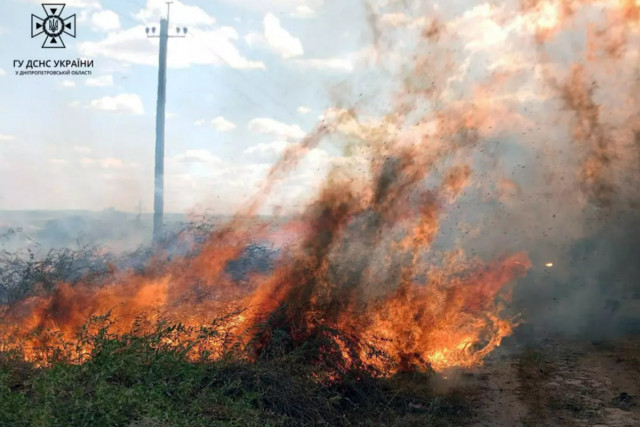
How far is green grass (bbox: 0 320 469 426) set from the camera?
26.1ft

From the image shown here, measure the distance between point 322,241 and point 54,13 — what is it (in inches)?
445

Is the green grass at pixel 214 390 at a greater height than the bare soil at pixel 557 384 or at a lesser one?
greater

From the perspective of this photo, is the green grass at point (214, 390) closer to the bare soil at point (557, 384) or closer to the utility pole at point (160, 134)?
the bare soil at point (557, 384)

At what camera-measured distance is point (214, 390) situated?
9.56 meters

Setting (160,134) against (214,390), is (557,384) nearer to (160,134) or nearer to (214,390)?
(214,390)

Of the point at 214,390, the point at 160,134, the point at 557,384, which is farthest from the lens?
the point at 160,134

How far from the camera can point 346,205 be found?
14.3m

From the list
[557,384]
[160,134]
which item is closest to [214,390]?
[557,384]

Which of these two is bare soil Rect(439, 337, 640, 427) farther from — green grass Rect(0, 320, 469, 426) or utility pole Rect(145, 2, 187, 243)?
utility pole Rect(145, 2, 187, 243)

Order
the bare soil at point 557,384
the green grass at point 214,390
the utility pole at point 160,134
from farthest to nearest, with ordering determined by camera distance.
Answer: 1. the utility pole at point 160,134
2. the bare soil at point 557,384
3. the green grass at point 214,390

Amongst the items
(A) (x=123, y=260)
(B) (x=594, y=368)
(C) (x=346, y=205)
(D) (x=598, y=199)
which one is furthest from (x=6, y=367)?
(D) (x=598, y=199)

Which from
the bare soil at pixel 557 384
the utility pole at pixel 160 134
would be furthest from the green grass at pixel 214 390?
the utility pole at pixel 160 134

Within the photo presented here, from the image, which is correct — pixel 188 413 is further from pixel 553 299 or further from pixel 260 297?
pixel 553 299

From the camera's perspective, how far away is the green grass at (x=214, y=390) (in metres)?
7.96
